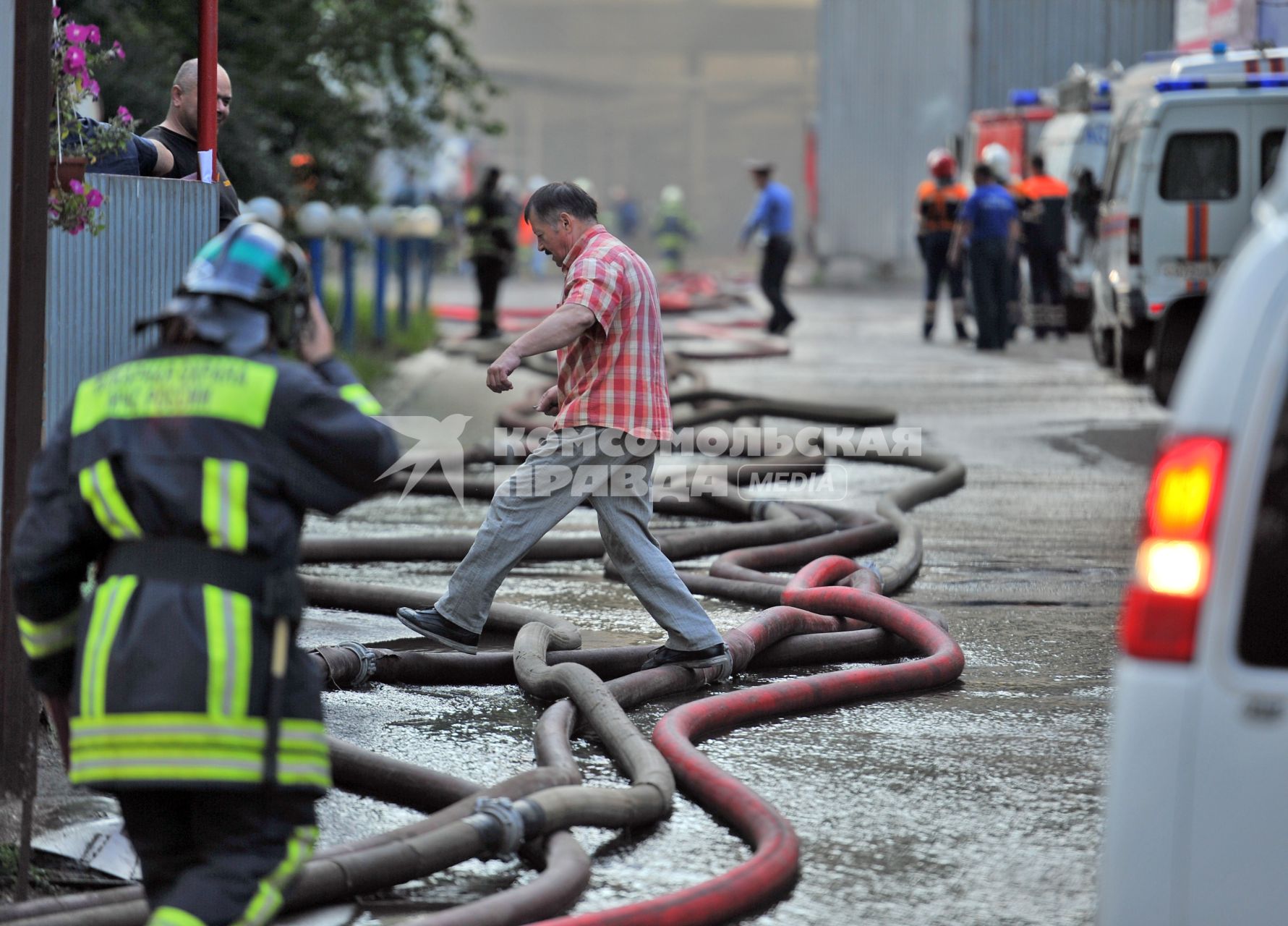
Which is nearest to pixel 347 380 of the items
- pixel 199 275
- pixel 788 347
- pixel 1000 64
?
pixel 199 275

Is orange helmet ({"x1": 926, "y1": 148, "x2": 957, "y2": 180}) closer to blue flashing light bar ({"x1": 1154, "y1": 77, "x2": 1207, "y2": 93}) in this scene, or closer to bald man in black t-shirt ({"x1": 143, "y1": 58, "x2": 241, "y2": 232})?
blue flashing light bar ({"x1": 1154, "y1": 77, "x2": 1207, "y2": 93})

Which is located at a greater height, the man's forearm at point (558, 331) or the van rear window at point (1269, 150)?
the van rear window at point (1269, 150)

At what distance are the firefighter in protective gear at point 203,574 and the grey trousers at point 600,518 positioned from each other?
2.75m

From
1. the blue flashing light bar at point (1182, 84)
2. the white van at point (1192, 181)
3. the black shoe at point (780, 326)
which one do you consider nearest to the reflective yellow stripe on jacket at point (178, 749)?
the white van at point (1192, 181)

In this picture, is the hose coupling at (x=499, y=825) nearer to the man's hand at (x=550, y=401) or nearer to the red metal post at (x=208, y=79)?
the man's hand at (x=550, y=401)

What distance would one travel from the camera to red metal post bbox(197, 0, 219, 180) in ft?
19.4

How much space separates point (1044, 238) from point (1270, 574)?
1862 cm

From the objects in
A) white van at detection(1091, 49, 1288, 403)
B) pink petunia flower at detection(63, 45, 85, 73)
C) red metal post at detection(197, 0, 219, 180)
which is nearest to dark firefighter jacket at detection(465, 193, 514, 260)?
white van at detection(1091, 49, 1288, 403)

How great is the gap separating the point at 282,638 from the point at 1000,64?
3239 cm

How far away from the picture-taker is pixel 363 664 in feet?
20.1

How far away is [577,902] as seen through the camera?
162 inches

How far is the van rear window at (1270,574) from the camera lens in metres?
2.79

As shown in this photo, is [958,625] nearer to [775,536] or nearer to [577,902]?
[775,536]

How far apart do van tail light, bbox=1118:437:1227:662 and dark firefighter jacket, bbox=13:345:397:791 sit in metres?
1.31
